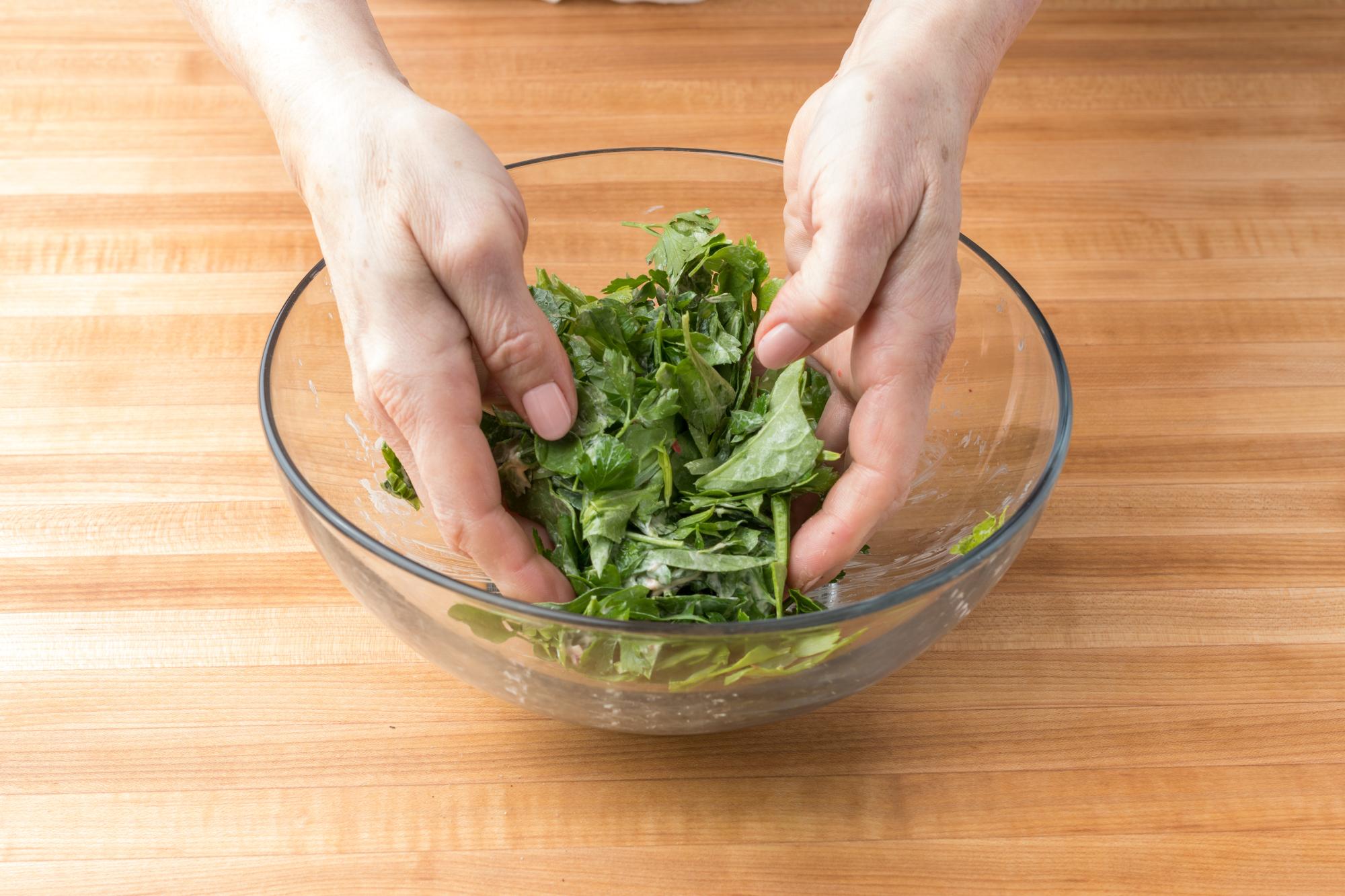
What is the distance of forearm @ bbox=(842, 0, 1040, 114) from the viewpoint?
1014mm

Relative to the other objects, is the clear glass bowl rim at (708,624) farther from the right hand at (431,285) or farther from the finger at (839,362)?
the finger at (839,362)

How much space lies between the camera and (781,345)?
3.11ft

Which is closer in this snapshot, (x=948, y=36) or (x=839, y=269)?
(x=839, y=269)

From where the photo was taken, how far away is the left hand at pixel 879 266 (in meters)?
0.91

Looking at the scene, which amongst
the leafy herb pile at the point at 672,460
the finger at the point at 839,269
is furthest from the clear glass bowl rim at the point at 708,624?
the finger at the point at 839,269

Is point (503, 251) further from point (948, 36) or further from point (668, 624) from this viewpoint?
point (948, 36)

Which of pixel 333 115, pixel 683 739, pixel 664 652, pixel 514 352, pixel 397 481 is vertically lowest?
pixel 683 739

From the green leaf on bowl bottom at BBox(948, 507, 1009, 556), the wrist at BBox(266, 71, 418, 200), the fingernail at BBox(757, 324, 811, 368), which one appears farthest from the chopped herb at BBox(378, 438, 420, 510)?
the green leaf on bowl bottom at BBox(948, 507, 1009, 556)

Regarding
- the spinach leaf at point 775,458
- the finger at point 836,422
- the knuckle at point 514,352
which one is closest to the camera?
the knuckle at point 514,352

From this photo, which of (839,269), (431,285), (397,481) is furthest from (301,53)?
(839,269)

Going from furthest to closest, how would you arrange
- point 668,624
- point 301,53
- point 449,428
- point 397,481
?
point 397,481 → point 301,53 → point 449,428 → point 668,624

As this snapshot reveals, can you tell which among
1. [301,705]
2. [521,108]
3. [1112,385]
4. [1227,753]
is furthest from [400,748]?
[521,108]

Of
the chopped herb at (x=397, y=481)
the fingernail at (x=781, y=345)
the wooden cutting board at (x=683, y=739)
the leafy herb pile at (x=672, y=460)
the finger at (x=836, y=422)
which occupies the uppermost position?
the fingernail at (x=781, y=345)

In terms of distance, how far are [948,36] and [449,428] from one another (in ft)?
1.96
